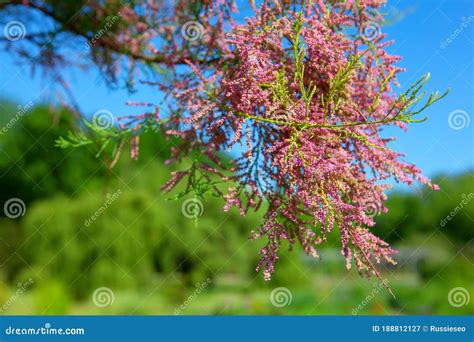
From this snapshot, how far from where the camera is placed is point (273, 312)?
363 inches

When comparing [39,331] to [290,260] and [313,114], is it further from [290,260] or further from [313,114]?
[290,260]

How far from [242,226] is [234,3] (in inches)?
448

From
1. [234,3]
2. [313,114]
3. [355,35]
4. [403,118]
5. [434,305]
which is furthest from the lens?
[434,305]

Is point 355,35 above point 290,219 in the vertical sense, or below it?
above

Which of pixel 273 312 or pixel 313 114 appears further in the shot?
pixel 273 312

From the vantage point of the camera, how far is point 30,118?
719 inches

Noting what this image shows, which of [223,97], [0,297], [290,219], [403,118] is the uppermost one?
[403,118]

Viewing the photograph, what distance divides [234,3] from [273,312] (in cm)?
804

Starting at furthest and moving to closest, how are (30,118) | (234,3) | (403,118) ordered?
1. (30,118)
2. (234,3)
3. (403,118)

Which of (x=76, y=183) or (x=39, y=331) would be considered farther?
(x=76, y=183)

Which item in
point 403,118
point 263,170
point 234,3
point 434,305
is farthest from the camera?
point 434,305

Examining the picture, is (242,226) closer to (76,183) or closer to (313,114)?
(76,183)

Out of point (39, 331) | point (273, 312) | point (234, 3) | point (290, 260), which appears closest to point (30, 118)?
point (290, 260)

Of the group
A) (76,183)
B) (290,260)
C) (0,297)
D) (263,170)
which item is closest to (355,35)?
(263,170)
